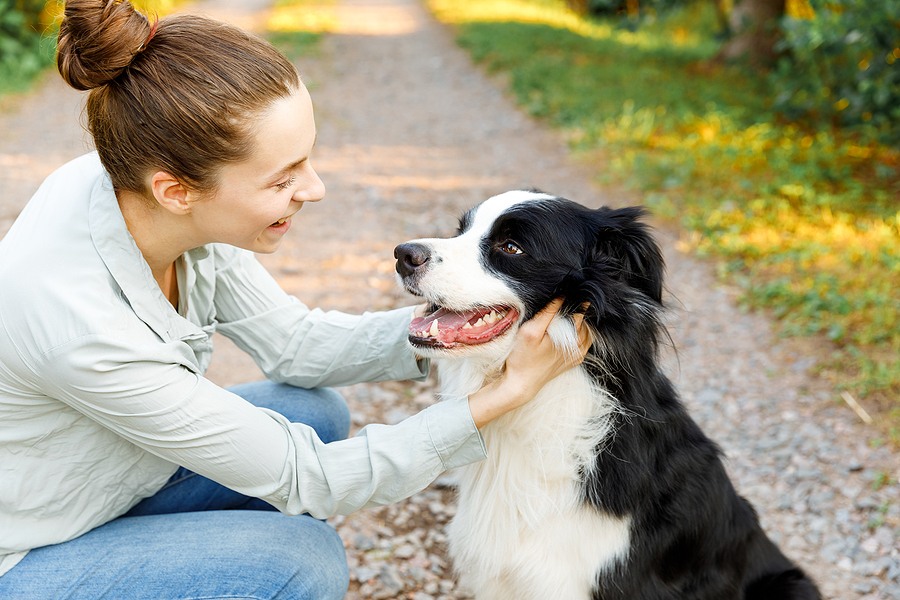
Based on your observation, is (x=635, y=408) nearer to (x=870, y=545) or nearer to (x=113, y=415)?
(x=113, y=415)

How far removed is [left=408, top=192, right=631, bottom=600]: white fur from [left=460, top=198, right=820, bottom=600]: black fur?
37 mm

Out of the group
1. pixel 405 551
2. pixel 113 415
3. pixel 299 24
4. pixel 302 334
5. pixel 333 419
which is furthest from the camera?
pixel 299 24

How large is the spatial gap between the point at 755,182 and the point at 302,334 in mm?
4489

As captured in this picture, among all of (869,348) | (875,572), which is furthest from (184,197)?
(869,348)

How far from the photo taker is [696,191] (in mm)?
5586

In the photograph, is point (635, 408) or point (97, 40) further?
point (635, 408)

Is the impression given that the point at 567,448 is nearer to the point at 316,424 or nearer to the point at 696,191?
the point at 316,424

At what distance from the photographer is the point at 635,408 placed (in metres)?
1.81

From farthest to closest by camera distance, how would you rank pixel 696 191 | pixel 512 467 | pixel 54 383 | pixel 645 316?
pixel 696 191 → pixel 512 467 → pixel 645 316 → pixel 54 383

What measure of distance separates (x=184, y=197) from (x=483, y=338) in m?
0.80

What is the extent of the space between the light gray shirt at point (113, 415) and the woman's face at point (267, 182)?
0.68 ft

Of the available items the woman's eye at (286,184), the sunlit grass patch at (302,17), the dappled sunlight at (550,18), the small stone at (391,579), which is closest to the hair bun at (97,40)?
the woman's eye at (286,184)

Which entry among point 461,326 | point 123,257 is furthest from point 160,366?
point 461,326

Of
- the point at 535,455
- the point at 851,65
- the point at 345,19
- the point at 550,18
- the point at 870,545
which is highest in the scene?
the point at 535,455
